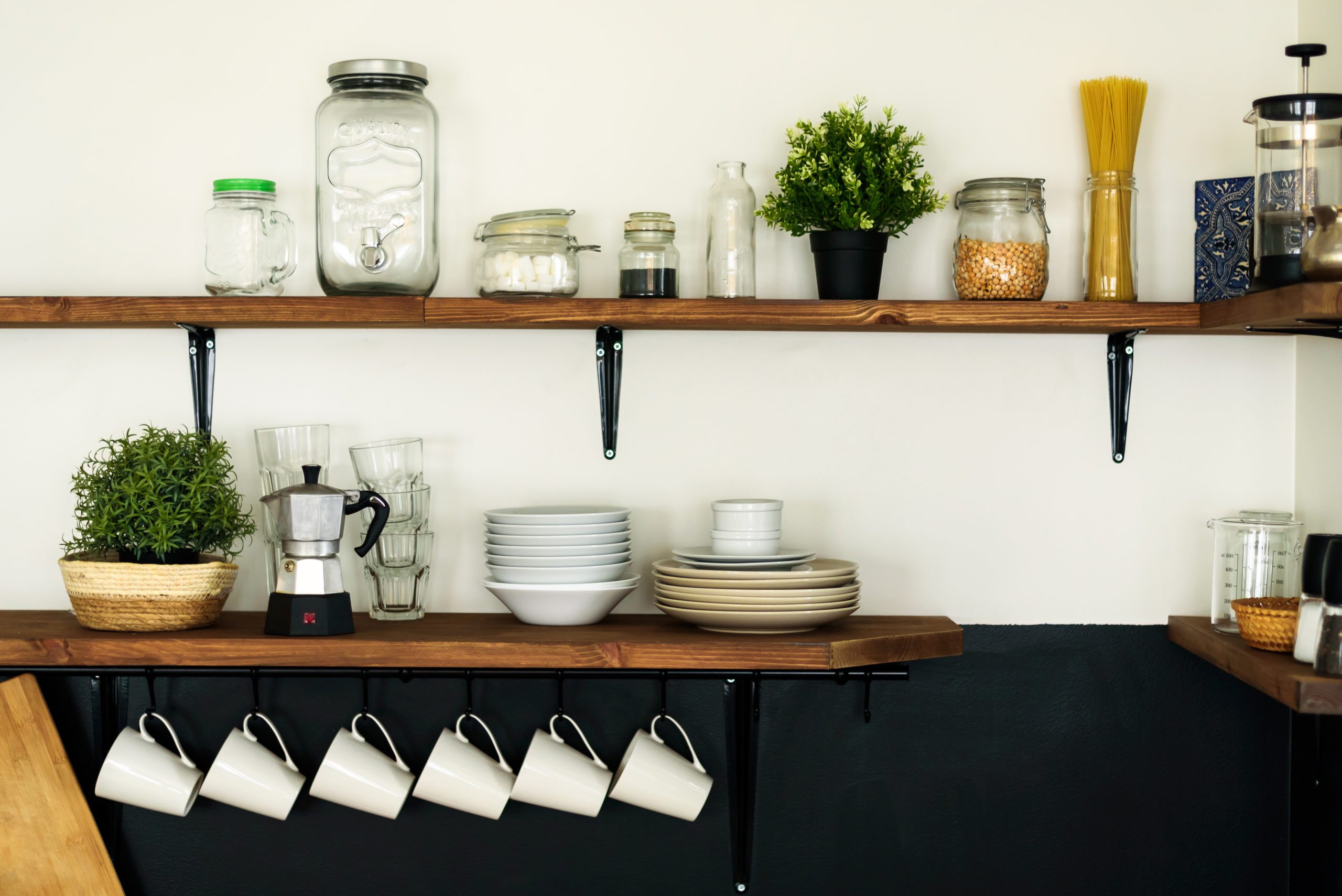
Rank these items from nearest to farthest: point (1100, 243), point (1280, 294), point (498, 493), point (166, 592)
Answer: point (1280, 294) → point (166, 592) → point (1100, 243) → point (498, 493)

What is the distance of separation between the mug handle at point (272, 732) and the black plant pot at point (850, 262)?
1.13m

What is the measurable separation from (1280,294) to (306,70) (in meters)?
1.56

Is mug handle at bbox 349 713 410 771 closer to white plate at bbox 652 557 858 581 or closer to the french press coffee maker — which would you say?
the french press coffee maker

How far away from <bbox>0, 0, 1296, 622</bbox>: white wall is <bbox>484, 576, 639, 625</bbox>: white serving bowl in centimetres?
17

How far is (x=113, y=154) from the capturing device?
1923mm

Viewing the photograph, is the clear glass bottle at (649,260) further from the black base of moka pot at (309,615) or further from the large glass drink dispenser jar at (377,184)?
the black base of moka pot at (309,615)

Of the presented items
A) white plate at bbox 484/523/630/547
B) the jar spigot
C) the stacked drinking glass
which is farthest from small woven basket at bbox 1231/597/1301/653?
the jar spigot

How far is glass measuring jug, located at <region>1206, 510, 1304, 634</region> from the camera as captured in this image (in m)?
1.75

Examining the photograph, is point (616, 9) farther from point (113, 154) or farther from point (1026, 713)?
point (1026, 713)

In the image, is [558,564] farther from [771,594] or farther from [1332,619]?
[1332,619]

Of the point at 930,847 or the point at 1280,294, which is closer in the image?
the point at 1280,294

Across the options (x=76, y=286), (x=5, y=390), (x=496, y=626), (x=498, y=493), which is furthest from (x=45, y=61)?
(x=496, y=626)

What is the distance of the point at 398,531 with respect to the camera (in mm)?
1811

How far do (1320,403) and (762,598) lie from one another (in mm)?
987
